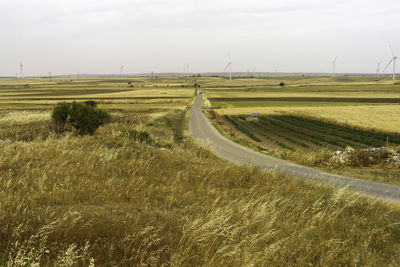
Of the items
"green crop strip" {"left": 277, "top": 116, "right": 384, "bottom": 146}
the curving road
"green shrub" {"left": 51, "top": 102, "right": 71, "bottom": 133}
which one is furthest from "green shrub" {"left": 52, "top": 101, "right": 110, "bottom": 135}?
"green crop strip" {"left": 277, "top": 116, "right": 384, "bottom": 146}

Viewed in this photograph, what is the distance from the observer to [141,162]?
916 centimetres

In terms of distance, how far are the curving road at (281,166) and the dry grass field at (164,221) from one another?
2626 mm

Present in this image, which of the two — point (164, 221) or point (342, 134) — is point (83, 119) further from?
point (342, 134)

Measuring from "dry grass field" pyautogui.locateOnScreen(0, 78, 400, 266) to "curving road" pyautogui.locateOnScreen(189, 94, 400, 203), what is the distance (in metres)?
2.63

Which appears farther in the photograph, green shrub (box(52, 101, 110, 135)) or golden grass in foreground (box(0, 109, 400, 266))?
green shrub (box(52, 101, 110, 135))

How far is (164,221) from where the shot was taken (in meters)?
5.20

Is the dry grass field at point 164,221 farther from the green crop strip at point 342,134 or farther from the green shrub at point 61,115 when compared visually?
the green crop strip at point 342,134

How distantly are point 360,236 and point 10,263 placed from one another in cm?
553

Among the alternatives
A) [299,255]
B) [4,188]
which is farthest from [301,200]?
[4,188]

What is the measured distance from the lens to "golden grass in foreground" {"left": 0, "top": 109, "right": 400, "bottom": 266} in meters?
4.06

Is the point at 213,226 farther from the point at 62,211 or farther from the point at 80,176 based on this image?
the point at 80,176

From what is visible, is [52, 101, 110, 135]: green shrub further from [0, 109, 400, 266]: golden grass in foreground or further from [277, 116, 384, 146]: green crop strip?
[277, 116, 384, 146]: green crop strip

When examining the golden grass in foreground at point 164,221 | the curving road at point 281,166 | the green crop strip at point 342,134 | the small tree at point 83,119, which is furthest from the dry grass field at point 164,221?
the green crop strip at point 342,134

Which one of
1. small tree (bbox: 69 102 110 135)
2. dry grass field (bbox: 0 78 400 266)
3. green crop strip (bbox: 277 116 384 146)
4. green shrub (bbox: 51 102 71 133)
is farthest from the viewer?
green crop strip (bbox: 277 116 384 146)
